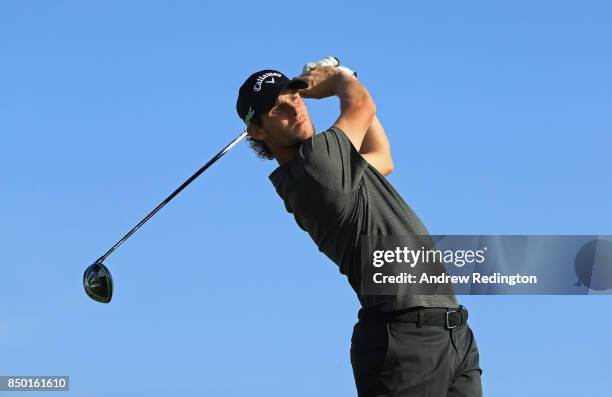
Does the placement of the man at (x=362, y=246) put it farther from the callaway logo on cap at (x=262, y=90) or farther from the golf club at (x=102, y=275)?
the golf club at (x=102, y=275)

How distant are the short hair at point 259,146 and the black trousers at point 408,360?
1.50 m

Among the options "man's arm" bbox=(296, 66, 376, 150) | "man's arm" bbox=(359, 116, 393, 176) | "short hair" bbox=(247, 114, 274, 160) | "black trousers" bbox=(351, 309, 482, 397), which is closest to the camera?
"black trousers" bbox=(351, 309, 482, 397)

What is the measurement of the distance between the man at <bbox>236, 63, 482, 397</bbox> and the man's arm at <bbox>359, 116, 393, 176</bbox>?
430 millimetres

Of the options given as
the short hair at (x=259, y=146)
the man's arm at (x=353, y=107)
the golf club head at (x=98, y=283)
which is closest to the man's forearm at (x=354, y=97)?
the man's arm at (x=353, y=107)

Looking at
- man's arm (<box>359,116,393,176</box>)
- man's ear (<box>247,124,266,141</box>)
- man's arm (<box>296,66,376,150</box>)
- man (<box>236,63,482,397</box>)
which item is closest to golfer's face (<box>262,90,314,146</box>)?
man (<box>236,63,482,397</box>)

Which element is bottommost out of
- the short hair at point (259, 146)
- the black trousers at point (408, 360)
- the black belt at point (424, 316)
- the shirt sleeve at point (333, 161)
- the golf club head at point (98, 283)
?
the black trousers at point (408, 360)

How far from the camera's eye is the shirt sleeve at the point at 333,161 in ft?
17.4

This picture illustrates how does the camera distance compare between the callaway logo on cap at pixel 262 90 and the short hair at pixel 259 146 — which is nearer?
the callaway logo on cap at pixel 262 90

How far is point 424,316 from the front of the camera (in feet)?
17.0

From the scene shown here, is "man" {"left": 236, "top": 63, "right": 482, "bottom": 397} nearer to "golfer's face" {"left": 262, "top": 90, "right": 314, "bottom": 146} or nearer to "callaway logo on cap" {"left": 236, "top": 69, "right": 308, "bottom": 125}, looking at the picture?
"golfer's face" {"left": 262, "top": 90, "right": 314, "bottom": 146}

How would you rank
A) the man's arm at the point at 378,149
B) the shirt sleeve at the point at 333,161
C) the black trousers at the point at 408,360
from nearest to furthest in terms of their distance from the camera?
the black trousers at the point at 408,360 < the shirt sleeve at the point at 333,161 < the man's arm at the point at 378,149

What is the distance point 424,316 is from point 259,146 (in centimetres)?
187

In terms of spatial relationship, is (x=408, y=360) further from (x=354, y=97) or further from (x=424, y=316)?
(x=354, y=97)

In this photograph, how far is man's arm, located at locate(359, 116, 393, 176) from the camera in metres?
6.13
